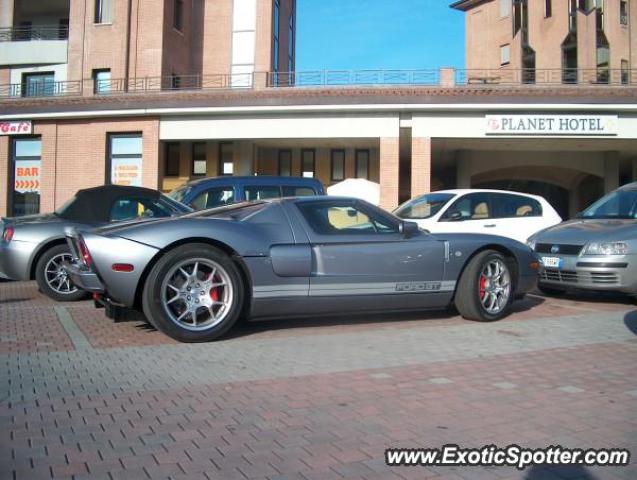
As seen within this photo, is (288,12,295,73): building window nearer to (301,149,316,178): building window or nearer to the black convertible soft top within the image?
(301,149,316,178): building window

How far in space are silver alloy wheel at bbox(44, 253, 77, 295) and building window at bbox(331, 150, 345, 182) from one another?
18930 mm

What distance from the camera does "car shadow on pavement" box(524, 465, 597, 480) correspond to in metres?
2.63

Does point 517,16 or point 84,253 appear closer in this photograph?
point 84,253

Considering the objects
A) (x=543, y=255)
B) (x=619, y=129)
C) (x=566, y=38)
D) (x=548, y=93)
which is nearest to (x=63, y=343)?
(x=543, y=255)

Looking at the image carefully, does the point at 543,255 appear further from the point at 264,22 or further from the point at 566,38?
the point at 566,38

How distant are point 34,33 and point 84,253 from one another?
29923 mm

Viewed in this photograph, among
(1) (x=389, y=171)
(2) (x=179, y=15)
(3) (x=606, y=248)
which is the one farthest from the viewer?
(2) (x=179, y=15)

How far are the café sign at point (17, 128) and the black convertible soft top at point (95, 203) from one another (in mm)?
17202

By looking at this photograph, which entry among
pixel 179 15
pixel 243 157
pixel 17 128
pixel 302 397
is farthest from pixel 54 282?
pixel 179 15

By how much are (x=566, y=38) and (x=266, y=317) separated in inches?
1518

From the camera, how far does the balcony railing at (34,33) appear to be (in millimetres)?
28578

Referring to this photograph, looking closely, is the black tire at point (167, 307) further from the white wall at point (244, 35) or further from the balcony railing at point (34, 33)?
the balcony railing at point (34, 33)

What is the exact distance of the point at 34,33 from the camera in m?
30.1

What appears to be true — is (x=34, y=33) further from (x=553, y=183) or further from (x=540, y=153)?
(x=553, y=183)
